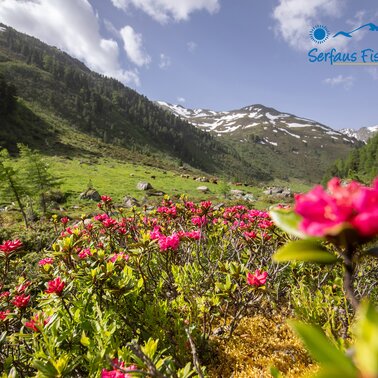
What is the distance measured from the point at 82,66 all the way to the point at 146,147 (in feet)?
417

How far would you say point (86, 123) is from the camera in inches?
3214

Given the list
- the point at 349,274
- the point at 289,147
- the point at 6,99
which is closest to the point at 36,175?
the point at 349,274

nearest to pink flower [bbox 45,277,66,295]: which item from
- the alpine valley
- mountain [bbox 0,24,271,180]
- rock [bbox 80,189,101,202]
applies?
rock [bbox 80,189,101,202]

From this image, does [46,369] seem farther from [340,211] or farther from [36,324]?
[340,211]

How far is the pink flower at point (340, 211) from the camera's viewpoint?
2.22ft

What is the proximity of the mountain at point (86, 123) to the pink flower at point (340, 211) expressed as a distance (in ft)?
166

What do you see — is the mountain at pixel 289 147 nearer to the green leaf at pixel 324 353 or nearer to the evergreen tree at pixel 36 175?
the evergreen tree at pixel 36 175

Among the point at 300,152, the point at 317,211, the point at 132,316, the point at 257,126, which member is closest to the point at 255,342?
the point at 132,316

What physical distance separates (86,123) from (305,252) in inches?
3503

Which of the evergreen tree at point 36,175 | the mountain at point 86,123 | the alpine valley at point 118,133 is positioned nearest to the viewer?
the evergreen tree at point 36,175

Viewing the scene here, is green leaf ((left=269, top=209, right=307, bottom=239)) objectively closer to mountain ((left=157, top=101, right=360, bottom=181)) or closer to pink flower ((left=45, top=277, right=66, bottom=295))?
pink flower ((left=45, top=277, right=66, bottom=295))

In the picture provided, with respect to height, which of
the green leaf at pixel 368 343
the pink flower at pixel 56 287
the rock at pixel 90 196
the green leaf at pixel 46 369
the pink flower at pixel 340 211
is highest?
the pink flower at pixel 340 211

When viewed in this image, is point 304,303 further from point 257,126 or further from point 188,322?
point 257,126

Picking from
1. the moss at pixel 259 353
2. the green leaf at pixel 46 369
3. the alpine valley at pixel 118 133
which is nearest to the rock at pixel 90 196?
the moss at pixel 259 353
